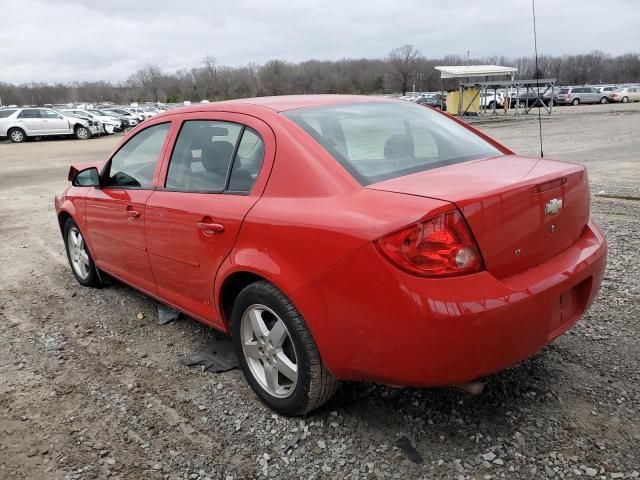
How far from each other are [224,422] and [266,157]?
139cm

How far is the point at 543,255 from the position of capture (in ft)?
8.03

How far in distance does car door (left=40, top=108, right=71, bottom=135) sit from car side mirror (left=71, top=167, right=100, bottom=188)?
86.2 ft

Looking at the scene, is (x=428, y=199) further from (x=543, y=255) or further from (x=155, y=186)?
(x=155, y=186)

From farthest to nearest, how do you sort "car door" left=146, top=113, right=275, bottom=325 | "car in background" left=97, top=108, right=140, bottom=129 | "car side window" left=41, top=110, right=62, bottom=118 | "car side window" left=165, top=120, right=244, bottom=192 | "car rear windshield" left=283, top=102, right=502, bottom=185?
"car in background" left=97, top=108, right=140, bottom=129 → "car side window" left=41, top=110, right=62, bottom=118 → "car side window" left=165, top=120, right=244, bottom=192 → "car door" left=146, top=113, right=275, bottom=325 → "car rear windshield" left=283, top=102, right=502, bottom=185

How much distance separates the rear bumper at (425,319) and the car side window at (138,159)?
1749 millimetres

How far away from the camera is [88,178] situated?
14.3 ft

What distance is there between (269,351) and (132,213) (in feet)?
4.95

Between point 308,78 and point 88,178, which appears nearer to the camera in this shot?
point 88,178

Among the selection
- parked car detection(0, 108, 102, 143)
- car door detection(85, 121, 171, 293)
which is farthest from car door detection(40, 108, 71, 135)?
car door detection(85, 121, 171, 293)

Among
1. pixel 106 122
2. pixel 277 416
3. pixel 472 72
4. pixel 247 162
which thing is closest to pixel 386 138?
pixel 247 162

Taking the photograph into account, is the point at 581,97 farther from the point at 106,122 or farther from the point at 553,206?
the point at 553,206

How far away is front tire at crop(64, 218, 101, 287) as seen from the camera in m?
4.83

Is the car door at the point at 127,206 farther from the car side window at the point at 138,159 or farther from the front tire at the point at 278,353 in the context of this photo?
the front tire at the point at 278,353

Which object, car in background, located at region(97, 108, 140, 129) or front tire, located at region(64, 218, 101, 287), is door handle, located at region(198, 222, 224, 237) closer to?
front tire, located at region(64, 218, 101, 287)
